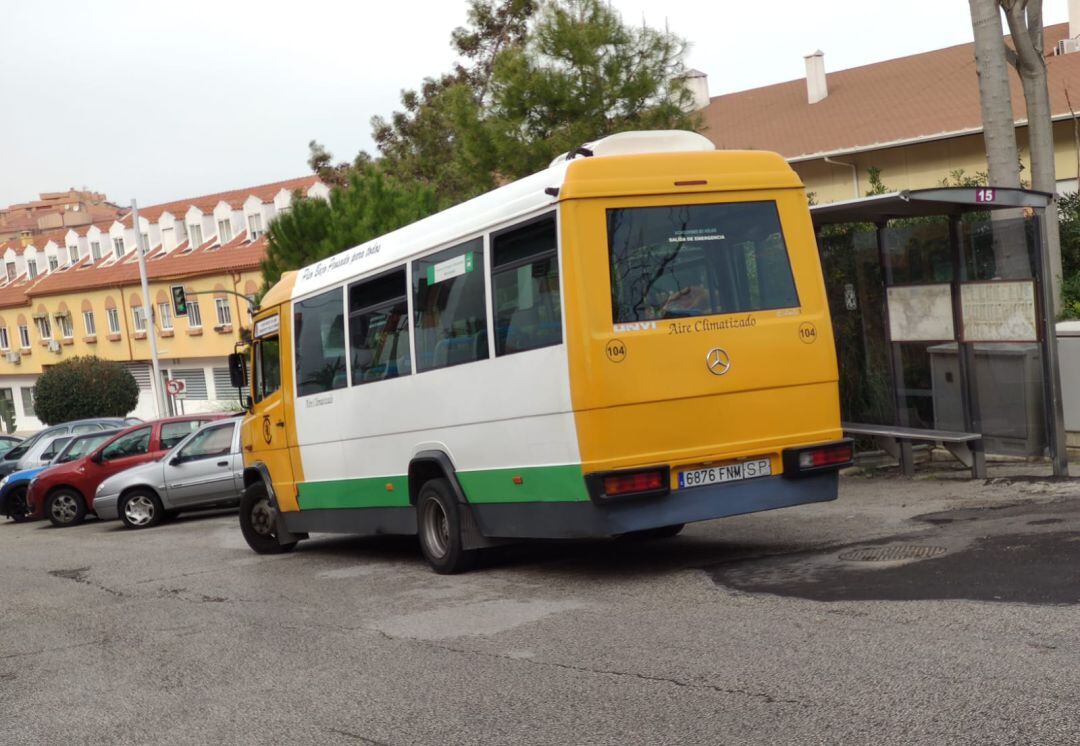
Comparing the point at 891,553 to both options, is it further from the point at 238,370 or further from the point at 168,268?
the point at 168,268

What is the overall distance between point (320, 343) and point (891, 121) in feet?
90.0

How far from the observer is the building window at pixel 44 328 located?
74.4m

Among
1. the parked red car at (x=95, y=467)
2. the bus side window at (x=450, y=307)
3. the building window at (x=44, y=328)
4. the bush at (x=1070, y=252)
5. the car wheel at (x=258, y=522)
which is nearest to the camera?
the bus side window at (x=450, y=307)

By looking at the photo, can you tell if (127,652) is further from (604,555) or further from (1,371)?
(1,371)

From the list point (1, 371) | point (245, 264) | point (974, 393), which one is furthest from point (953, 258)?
point (1, 371)

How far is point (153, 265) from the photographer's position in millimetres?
67188

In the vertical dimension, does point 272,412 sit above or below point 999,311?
below

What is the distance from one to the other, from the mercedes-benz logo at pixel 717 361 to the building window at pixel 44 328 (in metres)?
70.3

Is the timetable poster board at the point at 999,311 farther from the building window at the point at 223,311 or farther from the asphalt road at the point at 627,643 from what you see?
the building window at the point at 223,311

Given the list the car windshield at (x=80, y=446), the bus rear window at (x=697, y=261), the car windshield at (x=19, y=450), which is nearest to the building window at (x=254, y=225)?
the car windshield at (x=19, y=450)

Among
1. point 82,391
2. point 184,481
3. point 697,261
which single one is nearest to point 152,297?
point 82,391

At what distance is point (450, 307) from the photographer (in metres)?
10.5

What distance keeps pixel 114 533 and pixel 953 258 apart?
13.9 m

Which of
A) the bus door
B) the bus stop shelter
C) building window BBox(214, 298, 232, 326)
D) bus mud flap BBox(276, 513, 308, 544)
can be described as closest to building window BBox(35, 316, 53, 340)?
building window BBox(214, 298, 232, 326)
